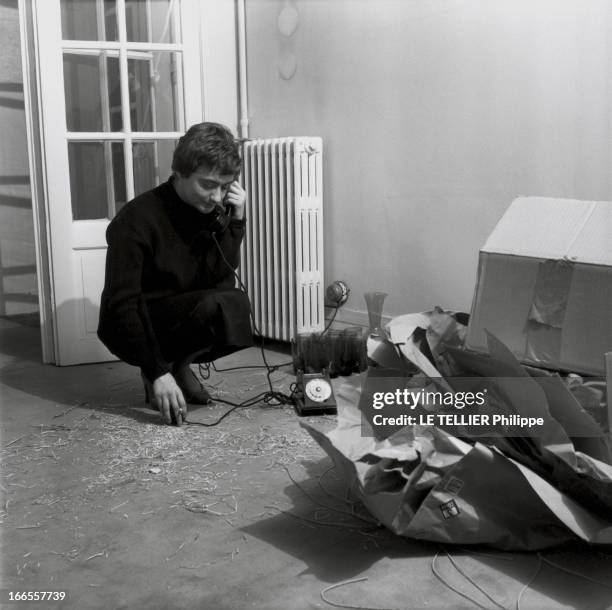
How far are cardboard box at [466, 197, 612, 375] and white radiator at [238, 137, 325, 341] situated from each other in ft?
4.36

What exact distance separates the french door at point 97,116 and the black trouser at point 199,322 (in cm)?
82

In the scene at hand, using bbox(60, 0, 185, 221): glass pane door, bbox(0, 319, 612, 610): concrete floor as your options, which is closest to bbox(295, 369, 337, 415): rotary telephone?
bbox(0, 319, 612, 610): concrete floor

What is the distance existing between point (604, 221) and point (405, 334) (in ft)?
1.74

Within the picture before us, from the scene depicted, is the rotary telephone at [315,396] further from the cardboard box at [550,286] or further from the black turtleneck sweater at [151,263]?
the cardboard box at [550,286]

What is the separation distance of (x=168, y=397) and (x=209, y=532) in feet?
2.37

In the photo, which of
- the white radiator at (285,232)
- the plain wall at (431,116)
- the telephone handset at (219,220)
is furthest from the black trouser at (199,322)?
the plain wall at (431,116)

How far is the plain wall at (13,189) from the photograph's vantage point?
4285 mm

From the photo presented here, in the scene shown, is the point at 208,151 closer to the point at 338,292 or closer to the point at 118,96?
the point at 118,96

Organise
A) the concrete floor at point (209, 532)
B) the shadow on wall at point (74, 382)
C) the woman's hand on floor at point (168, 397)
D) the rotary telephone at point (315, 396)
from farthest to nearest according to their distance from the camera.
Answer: the shadow on wall at point (74, 382), the rotary telephone at point (315, 396), the woman's hand on floor at point (168, 397), the concrete floor at point (209, 532)

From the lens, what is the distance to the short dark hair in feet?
8.17

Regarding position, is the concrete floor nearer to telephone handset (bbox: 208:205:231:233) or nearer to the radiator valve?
telephone handset (bbox: 208:205:231:233)

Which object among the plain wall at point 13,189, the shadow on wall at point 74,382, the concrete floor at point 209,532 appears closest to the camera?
the concrete floor at point 209,532

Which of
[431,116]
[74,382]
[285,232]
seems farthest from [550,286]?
[74,382]

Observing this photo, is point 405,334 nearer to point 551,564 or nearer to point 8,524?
point 551,564
